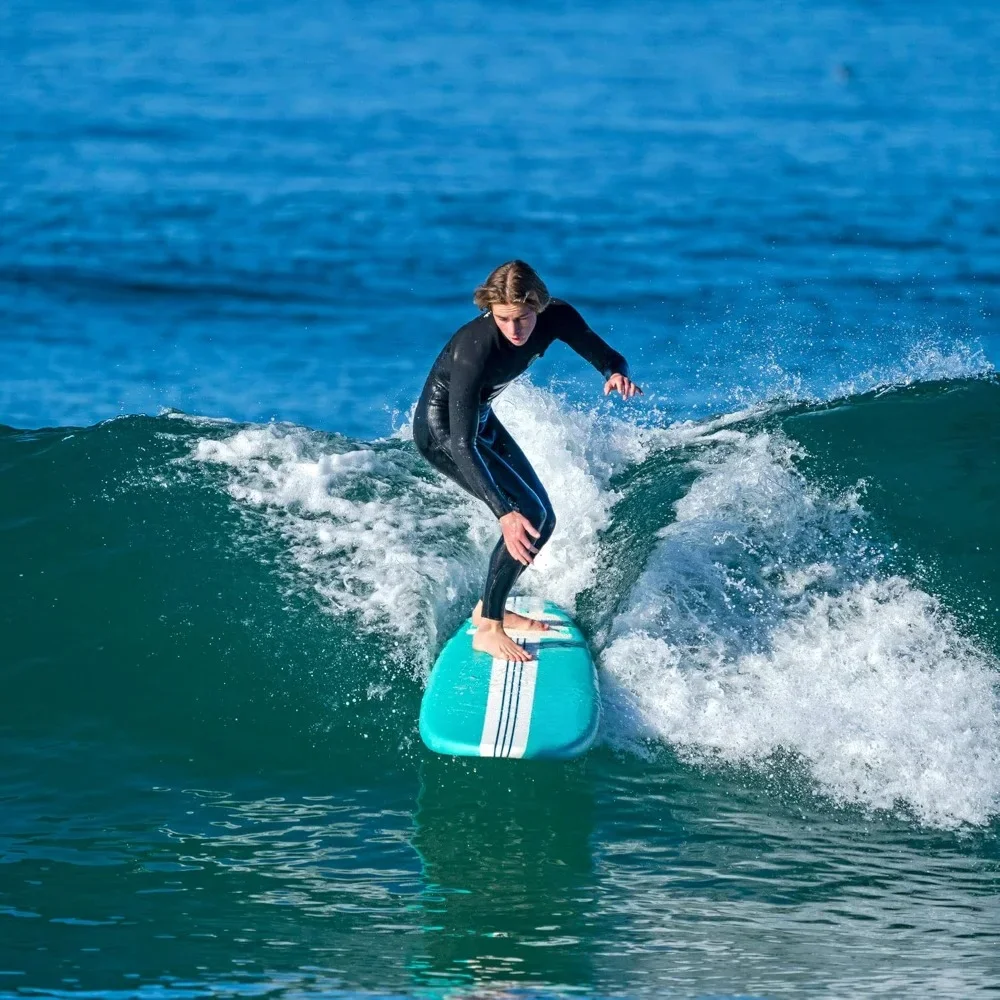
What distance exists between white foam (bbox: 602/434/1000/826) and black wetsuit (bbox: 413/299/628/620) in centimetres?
79

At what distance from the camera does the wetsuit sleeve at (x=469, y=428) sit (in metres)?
6.43

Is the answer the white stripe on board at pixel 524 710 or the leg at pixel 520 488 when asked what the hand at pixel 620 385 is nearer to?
the leg at pixel 520 488

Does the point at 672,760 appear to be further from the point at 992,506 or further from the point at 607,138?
the point at 607,138

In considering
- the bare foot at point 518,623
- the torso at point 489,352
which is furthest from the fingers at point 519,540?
the bare foot at point 518,623

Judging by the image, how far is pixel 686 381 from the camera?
41.3 feet

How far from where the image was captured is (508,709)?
21.3ft

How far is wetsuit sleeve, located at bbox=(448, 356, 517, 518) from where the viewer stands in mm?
6426

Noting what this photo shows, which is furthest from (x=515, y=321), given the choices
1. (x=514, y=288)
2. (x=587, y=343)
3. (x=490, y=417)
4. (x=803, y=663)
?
(x=803, y=663)

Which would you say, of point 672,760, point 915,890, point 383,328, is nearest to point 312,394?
point 383,328

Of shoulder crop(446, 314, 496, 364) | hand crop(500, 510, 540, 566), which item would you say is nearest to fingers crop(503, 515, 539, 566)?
hand crop(500, 510, 540, 566)

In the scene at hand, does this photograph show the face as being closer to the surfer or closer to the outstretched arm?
the surfer

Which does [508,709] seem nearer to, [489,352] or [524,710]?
[524,710]

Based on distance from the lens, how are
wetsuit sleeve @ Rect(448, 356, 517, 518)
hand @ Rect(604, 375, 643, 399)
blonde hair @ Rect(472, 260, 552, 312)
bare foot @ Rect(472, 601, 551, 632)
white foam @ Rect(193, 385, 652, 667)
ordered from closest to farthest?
blonde hair @ Rect(472, 260, 552, 312)
wetsuit sleeve @ Rect(448, 356, 517, 518)
hand @ Rect(604, 375, 643, 399)
bare foot @ Rect(472, 601, 551, 632)
white foam @ Rect(193, 385, 652, 667)

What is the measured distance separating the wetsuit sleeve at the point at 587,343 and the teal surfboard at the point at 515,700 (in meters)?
1.33
